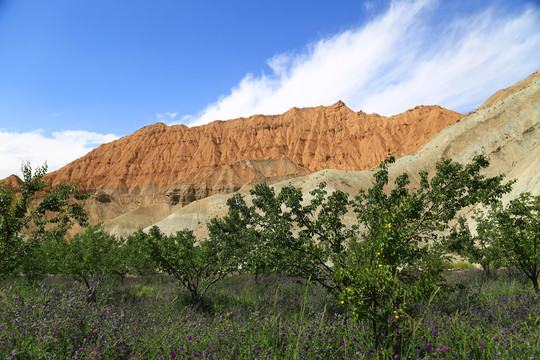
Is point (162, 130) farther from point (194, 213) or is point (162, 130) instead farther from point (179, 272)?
point (179, 272)

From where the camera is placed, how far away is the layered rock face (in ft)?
364

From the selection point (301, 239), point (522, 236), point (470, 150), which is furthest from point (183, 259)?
point (470, 150)

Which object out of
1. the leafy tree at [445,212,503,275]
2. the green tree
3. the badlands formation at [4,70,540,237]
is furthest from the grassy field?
the badlands formation at [4,70,540,237]

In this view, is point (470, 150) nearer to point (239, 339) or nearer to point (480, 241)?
point (480, 241)

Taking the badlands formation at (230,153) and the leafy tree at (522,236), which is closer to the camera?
the leafy tree at (522,236)

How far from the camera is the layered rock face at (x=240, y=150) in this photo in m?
111

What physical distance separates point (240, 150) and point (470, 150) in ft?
296

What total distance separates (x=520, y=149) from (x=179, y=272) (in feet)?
243

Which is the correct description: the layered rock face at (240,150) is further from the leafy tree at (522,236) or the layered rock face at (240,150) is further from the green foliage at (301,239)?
the green foliage at (301,239)

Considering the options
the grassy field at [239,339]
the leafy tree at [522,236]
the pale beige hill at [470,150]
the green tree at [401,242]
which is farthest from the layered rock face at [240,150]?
the grassy field at [239,339]

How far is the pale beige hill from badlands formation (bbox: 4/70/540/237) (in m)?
0.21

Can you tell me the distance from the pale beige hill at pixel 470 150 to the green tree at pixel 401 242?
131 ft

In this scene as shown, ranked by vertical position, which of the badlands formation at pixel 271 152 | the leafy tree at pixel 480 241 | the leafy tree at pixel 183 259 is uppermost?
the badlands formation at pixel 271 152

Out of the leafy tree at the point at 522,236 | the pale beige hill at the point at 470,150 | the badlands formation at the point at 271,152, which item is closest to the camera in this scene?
the leafy tree at the point at 522,236
